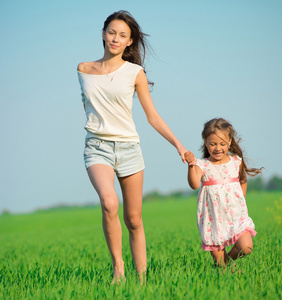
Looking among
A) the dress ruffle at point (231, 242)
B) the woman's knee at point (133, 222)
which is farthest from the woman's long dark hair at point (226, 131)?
the woman's knee at point (133, 222)

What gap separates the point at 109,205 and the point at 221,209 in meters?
1.38

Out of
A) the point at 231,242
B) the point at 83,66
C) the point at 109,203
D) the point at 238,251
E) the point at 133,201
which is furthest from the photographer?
the point at 231,242

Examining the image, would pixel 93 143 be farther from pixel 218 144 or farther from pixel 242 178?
pixel 242 178

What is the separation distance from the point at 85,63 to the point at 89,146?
2.93 ft

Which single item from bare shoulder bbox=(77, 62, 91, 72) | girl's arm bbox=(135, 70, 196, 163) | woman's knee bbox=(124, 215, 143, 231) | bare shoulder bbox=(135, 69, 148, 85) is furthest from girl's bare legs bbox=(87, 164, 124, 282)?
bare shoulder bbox=(77, 62, 91, 72)

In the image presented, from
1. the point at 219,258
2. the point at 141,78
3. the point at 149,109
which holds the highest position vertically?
the point at 141,78

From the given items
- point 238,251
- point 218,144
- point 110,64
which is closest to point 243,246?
point 238,251

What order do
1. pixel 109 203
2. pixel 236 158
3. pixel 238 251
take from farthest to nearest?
1. pixel 236 158
2. pixel 238 251
3. pixel 109 203

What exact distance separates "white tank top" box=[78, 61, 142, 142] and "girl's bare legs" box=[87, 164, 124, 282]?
322mm

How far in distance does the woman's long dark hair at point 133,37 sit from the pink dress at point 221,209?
4.20 feet

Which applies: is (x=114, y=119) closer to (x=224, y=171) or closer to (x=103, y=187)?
(x=103, y=187)

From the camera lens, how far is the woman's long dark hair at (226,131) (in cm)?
444

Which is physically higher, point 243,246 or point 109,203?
point 109,203

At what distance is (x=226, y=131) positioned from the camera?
446 cm
